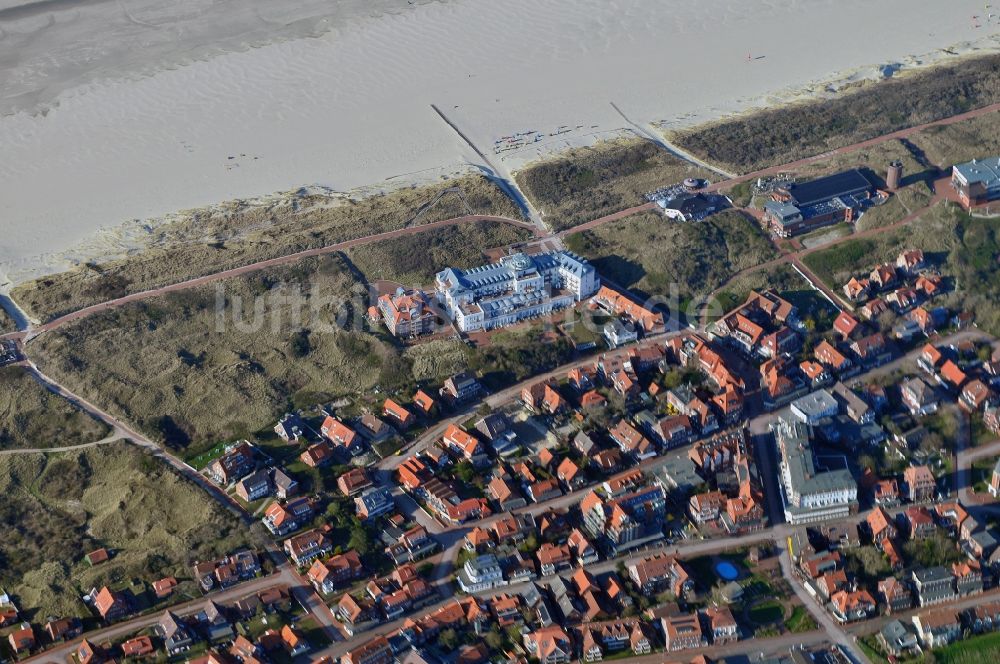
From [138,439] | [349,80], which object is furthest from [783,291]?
[349,80]

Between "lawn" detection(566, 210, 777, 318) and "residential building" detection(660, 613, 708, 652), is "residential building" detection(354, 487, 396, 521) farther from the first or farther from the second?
"lawn" detection(566, 210, 777, 318)

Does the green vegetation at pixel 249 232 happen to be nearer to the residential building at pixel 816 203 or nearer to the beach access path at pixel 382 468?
the beach access path at pixel 382 468

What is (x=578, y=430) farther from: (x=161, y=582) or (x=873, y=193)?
(x=873, y=193)

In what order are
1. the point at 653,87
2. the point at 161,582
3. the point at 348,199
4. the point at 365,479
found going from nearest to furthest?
the point at 161,582 → the point at 365,479 → the point at 348,199 → the point at 653,87

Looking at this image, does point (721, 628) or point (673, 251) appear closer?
point (721, 628)

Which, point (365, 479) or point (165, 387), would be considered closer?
point (365, 479)

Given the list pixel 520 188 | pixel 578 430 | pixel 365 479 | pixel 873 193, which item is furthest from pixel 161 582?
pixel 873 193

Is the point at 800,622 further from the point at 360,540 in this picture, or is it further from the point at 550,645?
the point at 360,540

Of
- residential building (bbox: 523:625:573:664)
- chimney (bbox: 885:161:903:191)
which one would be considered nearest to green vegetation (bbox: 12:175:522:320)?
chimney (bbox: 885:161:903:191)
